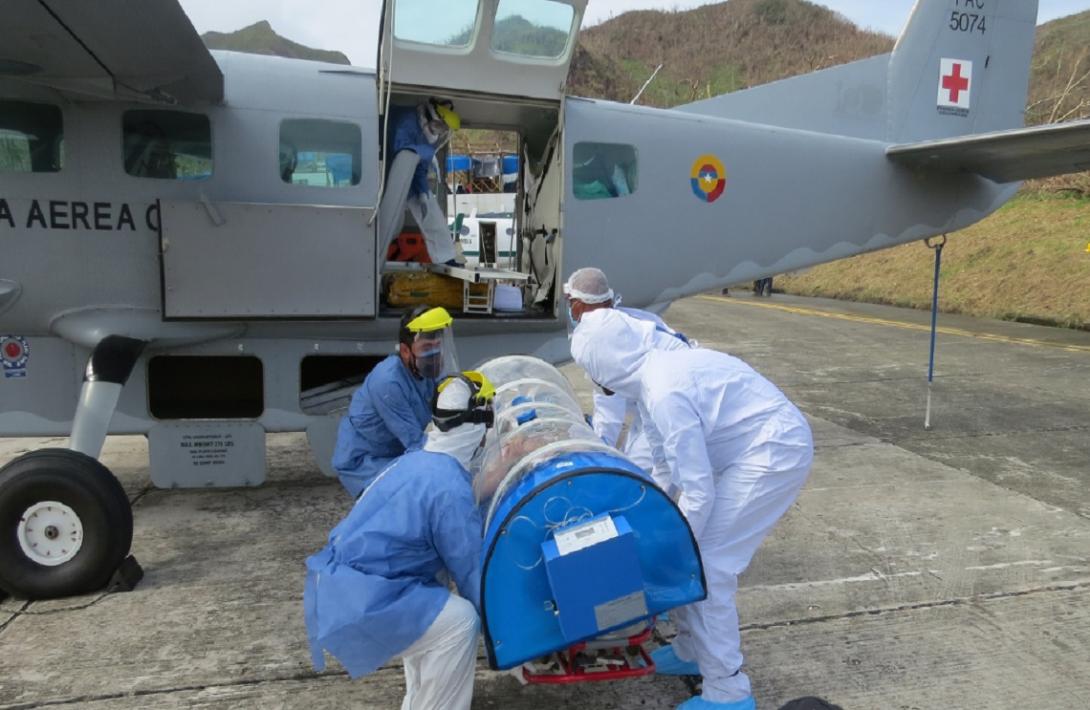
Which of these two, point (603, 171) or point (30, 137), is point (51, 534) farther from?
point (603, 171)

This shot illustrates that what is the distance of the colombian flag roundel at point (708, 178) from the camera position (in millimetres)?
7031

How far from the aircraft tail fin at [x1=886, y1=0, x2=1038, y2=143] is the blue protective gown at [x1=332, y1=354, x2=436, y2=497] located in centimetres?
675

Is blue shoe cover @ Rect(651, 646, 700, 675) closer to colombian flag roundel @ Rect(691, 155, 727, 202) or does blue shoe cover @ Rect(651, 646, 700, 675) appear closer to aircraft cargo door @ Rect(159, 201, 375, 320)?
aircraft cargo door @ Rect(159, 201, 375, 320)

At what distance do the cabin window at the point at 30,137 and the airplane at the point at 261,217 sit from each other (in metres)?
0.01

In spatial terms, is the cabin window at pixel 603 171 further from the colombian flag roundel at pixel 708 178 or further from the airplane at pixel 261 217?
the colombian flag roundel at pixel 708 178

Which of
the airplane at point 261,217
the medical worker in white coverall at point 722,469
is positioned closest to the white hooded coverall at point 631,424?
the medical worker in white coverall at point 722,469

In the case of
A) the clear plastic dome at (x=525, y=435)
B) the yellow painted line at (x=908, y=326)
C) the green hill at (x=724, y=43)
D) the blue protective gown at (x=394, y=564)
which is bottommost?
the yellow painted line at (x=908, y=326)

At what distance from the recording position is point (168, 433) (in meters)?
5.87

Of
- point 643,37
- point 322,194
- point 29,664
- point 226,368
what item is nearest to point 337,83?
point 322,194

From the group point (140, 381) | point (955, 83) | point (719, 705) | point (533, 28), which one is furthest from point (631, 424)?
point (955, 83)

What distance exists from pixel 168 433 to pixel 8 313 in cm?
137

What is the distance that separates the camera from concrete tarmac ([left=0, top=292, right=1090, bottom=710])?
3.62 metres

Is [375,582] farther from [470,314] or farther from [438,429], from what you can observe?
[470,314]

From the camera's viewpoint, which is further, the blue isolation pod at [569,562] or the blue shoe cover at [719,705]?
the blue shoe cover at [719,705]
